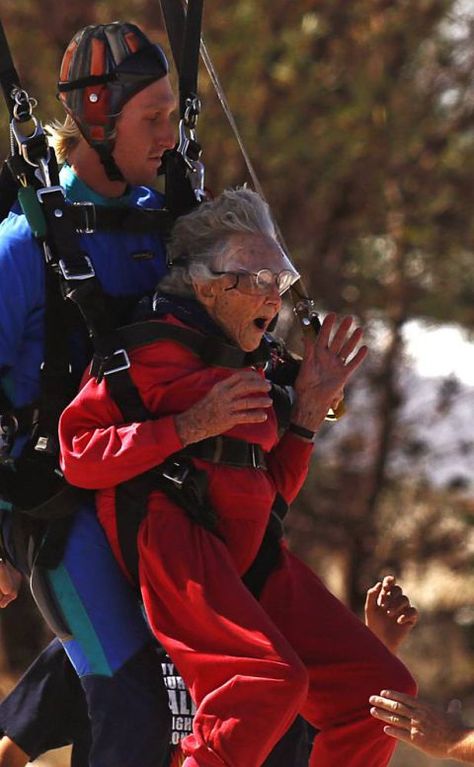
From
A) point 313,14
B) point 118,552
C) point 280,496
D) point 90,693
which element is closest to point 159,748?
point 90,693

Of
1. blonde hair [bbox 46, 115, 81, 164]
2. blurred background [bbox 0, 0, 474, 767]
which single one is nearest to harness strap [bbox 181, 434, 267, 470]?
blonde hair [bbox 46, 115, 81, 164]

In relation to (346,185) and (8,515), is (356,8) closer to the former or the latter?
(346,185)

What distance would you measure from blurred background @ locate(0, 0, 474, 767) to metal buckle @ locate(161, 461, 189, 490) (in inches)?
195

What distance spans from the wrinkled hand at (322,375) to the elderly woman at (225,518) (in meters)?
0.21

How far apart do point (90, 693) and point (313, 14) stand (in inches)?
221

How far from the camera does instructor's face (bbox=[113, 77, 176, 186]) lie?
10.5 feet

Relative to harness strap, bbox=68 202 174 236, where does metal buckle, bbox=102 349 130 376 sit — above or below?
below

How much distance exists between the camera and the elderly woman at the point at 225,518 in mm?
2811

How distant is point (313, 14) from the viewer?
8008mm

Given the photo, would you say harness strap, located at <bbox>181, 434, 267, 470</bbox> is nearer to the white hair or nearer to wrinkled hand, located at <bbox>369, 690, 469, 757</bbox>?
the white hair

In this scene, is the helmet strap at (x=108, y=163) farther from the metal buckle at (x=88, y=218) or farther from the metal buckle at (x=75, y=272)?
the metal buckle at (x=75, y=272)

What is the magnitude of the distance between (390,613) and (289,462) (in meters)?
0.45

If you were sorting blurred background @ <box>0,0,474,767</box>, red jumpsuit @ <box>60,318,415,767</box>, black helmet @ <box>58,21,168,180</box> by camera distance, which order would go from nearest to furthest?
red jumpsuit @ <box>60,318,415,767</box>
black helmet @ <box>58,21,168,180</box>
blurred background @ <box>0,0,474,767</box>

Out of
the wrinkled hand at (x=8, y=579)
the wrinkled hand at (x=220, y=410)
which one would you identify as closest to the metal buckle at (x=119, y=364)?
the wrinkled hand at (x=220, y=410)
